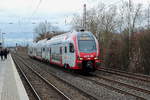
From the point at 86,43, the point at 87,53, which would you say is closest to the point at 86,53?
the point at 87,53

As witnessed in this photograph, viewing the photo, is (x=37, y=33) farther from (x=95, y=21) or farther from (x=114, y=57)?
(x=114, y=57)

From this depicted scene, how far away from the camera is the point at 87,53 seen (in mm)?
16625

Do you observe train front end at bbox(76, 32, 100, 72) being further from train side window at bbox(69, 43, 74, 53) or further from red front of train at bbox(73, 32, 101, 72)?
train side window at bbox(69, 43, 74, 53)

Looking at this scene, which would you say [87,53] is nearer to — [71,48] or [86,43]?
[86,43]

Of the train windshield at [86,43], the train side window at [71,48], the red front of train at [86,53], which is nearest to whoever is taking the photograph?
the red front of train at [86,53]

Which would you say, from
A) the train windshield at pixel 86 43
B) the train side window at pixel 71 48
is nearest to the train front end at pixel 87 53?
the train windshield at pixel 86 43

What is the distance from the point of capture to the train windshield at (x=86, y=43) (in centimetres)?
1686

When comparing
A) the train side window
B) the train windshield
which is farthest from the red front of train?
the train side window

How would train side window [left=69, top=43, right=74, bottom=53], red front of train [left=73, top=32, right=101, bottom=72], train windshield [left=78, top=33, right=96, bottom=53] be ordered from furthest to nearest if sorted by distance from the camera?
train side window [left=69, top=43, right=74, bottom=53]
train windshield [left=78, top=33, right=96, bottom=53]
red front of train [left=73, top=32, right=101, bottom=72]

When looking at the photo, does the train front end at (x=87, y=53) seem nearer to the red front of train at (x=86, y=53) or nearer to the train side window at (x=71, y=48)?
the red front of train at (x=86, y=53)

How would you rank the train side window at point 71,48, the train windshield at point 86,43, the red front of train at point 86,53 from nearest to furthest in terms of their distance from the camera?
1. the red front of train at point 86,53
2. the train windshield at point 86,43
3. the train side window at point 71,48

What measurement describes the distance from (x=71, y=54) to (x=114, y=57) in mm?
6612

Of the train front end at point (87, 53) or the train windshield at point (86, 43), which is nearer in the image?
the train front end at point (87, 53)

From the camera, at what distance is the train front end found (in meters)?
16.5
